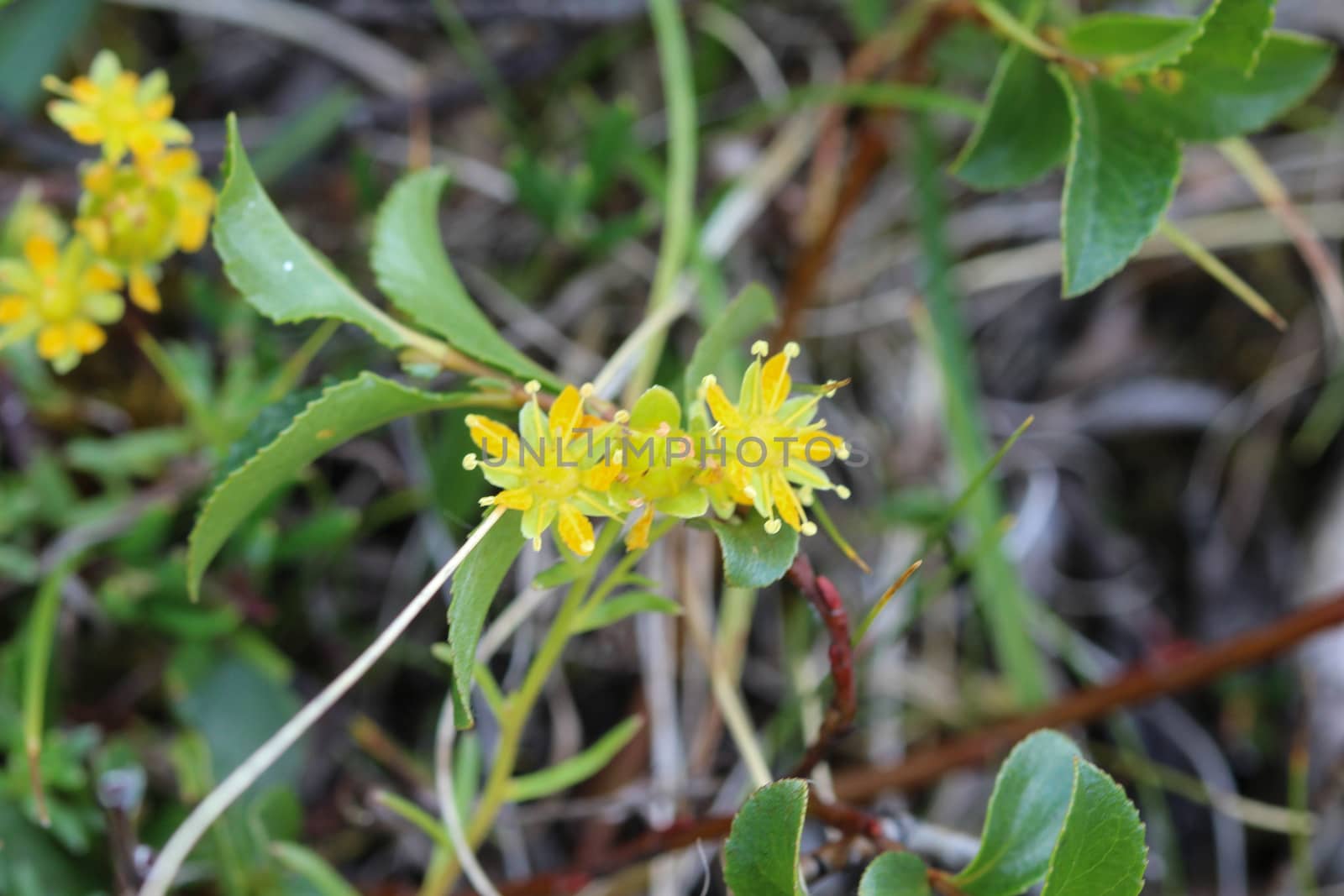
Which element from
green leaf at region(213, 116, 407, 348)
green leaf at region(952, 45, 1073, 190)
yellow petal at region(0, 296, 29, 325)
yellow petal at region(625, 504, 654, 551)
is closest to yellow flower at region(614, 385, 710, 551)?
yellow petal at region(625, 504, 654, 551)

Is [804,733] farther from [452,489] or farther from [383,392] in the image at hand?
[383,392]

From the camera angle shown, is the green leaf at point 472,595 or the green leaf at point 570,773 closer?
the green leaf at point 472,595

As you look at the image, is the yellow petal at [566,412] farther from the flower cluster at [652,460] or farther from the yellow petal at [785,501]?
the yellow petal at [785,501]

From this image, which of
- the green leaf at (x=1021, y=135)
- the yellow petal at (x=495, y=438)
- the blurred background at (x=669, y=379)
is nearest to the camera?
the yellow petal at (x=495, y=438)

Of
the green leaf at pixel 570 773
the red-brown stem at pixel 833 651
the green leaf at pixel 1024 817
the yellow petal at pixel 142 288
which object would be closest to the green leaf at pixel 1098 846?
the green leaf at pixel 1024 817

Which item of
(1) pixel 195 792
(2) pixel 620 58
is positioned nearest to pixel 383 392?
(1) pixel 195 792

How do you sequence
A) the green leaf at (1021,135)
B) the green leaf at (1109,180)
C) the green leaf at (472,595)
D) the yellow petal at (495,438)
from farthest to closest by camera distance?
the green leaf at (1021,135), the green leaf at (1109,180), the yellow petal at (495,438), the green leaf at (472,595)

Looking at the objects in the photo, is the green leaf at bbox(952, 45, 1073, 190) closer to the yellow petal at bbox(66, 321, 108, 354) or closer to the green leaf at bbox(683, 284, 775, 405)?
the green leaf at bbox(683, 284, 775, 405)
